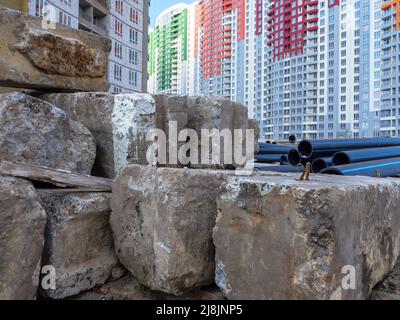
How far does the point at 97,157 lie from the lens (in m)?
2.20

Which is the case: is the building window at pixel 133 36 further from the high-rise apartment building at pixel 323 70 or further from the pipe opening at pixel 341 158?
the high-rise apartment building at pixel 323 70

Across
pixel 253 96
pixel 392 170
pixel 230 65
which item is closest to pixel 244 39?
pixel 230 65

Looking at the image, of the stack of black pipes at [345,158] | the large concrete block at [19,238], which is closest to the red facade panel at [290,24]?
the stack of black pipes at [345,158]

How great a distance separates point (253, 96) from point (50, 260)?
72.9m

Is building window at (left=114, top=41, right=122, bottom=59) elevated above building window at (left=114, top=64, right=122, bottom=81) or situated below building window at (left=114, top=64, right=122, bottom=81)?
above

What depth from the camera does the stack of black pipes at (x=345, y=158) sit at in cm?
315

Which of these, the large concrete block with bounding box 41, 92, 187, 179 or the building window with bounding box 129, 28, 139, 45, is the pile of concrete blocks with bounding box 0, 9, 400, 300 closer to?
the large concrete block with bounding box 41, 92, 187, 179

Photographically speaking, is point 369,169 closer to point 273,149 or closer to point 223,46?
point 273,149

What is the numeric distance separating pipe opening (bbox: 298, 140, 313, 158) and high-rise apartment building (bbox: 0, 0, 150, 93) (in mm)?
22237

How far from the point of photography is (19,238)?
1453 mm

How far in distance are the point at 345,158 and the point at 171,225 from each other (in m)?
2.72

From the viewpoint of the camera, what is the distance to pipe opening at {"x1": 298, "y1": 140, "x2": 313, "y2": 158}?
3970 millimetres

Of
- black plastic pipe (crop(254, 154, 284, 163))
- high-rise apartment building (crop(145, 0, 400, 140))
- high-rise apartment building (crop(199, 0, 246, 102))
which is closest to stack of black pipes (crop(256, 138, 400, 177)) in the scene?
black plastic pipe (crop(254, 154, 284, 163))
